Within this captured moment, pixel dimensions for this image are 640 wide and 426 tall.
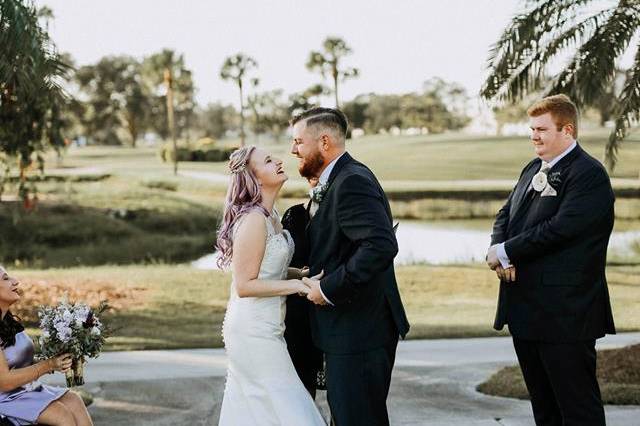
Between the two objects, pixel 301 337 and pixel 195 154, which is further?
pixel 195 154

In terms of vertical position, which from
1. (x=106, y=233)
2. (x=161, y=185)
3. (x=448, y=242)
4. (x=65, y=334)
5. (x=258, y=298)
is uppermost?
(x=258, y=298)

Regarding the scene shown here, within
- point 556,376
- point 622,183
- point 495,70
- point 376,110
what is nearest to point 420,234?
point 622,183

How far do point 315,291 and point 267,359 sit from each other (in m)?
0.55

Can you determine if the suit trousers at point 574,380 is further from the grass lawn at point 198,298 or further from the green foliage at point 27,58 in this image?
the grass lawn at point 198,298

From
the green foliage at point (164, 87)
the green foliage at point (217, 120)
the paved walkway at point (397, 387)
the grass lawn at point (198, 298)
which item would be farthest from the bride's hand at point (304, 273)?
the green foliage at point (217, 120)

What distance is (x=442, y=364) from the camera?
9.10m

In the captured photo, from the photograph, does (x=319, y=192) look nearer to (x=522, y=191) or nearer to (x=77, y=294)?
(x=522, y=191)

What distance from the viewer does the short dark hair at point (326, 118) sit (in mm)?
4750

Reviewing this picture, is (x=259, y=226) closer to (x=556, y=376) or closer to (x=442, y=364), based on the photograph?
(x=556, y=376)

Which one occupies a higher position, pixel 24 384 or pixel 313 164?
pixel 313 164

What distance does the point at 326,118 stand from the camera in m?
4.76

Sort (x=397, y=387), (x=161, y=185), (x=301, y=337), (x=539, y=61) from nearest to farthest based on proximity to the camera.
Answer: (x=301, y=337)
(x=397, y=387)
(x=539, y=61)
(x=161, y=185)

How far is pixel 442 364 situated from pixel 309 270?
14.7 ft

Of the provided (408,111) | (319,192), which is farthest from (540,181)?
(408,111)
